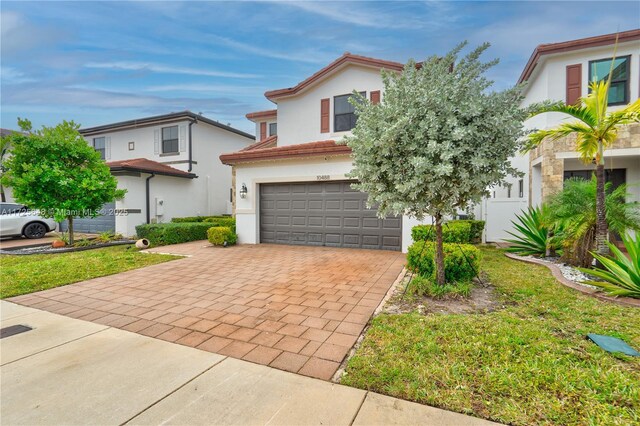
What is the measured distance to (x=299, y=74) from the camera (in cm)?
1398

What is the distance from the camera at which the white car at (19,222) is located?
12.4 metres

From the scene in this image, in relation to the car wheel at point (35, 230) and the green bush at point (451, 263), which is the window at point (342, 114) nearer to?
the green bush at point (451, 263)

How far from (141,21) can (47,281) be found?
7.80 metres

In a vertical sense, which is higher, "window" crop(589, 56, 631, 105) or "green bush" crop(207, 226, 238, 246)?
"window" crop(589, 56, 631, 105)

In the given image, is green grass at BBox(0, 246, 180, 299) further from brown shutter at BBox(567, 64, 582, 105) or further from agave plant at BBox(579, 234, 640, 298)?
brown shutter at BBox(567, 64, 582, 105)

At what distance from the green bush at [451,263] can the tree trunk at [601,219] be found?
2.61 metres

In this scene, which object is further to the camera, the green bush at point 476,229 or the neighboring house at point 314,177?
the green bush at point 476,229

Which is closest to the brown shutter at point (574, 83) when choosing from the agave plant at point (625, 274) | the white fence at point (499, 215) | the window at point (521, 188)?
the white fence at point (499, 215)

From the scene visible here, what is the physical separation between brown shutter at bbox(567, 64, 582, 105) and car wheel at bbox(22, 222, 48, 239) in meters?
21.3

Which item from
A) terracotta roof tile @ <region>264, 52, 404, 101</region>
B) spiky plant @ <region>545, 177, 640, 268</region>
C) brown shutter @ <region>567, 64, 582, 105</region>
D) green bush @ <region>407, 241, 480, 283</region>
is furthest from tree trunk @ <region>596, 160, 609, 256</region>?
terracotta roof tile @ <region>264, 52, 404, 101</region>

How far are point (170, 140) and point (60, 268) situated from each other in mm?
11762

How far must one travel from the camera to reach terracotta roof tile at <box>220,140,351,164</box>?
9828mm

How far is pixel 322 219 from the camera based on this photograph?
10.6m

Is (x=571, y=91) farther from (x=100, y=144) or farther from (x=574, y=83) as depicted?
(x=100, y=144)
